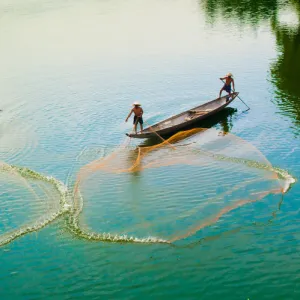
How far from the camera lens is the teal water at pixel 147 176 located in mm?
8930

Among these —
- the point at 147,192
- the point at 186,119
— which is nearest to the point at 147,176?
the point at 147,192

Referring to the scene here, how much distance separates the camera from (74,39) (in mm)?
32531

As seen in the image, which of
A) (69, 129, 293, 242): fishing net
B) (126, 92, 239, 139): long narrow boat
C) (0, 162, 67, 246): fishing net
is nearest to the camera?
(69, 129, 293, 242): fishing net

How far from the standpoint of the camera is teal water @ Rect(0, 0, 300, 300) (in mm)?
8930

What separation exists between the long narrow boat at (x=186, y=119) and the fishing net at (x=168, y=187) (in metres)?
0.49

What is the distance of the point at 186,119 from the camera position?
1638 cm

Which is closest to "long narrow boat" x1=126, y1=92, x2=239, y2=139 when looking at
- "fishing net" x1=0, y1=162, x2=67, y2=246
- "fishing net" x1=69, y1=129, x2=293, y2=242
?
"fishing net" x1=69, y1=129, x2=293, y2=242

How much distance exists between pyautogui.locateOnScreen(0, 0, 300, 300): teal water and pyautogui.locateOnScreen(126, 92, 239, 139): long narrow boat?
64 cm

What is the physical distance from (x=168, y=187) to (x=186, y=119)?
15.8 feet

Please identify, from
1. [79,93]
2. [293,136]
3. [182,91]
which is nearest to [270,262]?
[293,136]

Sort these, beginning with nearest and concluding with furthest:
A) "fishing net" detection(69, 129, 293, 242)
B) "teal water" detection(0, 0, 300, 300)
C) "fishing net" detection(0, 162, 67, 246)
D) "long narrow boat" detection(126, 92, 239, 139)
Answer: "teal water" detection(0, 0, 300, 300)
"fishing net" detection(69, 129, 293, 242)
"fishing net" detection(0, 162, 67, 246)
"long narrow boat" detection(126, 92, 239, 139)

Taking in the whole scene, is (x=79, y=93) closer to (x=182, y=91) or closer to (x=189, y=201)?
(x=182, y=91)

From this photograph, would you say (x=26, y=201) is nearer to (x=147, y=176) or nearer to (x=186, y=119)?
(x=147, y=176)

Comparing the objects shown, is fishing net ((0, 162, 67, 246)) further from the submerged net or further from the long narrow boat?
the long narrow boat
